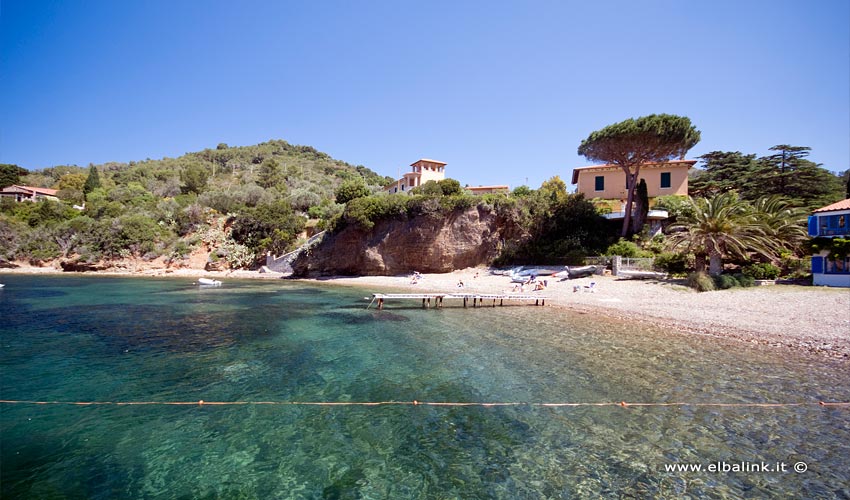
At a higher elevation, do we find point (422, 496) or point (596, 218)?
point (596, 218)

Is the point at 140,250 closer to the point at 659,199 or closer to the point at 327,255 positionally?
the point at 327,255

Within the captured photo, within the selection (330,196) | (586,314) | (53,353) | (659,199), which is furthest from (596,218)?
(330,196)

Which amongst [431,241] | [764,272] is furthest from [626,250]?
[431,241]

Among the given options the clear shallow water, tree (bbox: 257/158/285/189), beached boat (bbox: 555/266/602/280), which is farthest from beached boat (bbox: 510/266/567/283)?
tree (bbox: 257/158/285/189)

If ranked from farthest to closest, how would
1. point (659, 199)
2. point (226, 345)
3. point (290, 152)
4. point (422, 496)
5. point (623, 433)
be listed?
1. point (290, 152)
2. point (659, 199)
3. point (226, 345)
4. point (623, 433)
5. point (422, 496)

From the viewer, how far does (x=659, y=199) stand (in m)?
36.1

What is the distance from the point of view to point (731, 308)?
61.3 feet

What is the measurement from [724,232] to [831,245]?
535 centimetres

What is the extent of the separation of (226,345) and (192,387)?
4.57 metres

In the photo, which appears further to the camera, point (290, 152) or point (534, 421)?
point (290, 152)

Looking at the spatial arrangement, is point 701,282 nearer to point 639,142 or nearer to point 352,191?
point 639,142

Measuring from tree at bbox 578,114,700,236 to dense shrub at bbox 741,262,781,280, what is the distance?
37.2ft

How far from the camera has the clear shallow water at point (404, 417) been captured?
19.9 feet

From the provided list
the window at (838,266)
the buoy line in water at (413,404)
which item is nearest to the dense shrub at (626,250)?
the window at (838,266)
